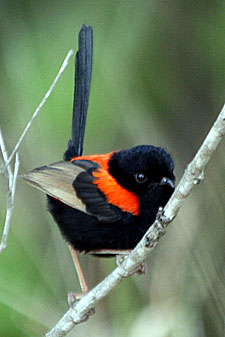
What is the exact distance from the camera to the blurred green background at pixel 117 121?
4.77 m

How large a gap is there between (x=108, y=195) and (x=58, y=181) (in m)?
0.32

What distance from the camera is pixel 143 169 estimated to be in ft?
12.6

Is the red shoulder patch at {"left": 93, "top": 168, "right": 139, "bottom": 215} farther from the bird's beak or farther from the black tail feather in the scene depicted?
the black tail feather

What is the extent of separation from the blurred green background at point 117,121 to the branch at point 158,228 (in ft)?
4.26

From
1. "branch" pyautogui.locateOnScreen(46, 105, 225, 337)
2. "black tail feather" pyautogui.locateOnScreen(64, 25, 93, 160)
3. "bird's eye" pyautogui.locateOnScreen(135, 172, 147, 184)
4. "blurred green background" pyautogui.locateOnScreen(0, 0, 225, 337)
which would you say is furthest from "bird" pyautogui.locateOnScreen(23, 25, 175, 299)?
"blurred green background" pyautogui.locateOnScreen(0, 0, 225, 337)

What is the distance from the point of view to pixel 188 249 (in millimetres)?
4668

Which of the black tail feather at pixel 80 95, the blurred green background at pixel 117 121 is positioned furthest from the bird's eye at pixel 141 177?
the blurred green background at pixel 117 121

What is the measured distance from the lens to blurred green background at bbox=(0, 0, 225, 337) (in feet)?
15.6

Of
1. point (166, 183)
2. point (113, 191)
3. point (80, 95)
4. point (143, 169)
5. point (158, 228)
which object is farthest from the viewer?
point (80, 95)

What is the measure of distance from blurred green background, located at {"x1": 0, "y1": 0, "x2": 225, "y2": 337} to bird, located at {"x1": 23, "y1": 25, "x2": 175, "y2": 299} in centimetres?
91

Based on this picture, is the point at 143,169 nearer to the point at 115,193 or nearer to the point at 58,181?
the point at 115,193

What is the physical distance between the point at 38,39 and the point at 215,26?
158cm

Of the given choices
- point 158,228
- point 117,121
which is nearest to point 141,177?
point 158,228

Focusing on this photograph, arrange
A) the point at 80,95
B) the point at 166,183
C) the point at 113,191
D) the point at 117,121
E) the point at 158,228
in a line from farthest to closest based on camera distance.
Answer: the point at 117,121 → the point at 80,95 → the point at 113,191 → the point at 166,183 → the point at 158,228
